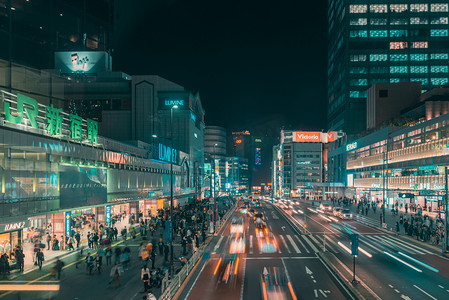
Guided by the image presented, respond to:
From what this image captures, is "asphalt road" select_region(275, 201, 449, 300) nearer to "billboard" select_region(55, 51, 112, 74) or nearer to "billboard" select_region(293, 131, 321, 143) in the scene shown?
"billboard" select_region(55, 51, 112, 74)

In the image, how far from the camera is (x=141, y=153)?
57781mm

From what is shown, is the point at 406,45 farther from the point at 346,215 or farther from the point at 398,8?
the point at 346,215

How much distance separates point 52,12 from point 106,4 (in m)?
20.5

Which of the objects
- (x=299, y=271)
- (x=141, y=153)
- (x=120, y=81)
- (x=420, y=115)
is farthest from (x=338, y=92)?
(x=299, y=271)

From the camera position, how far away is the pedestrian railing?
18.0 metres

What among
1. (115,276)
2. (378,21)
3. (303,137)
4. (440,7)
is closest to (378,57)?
(378,21)

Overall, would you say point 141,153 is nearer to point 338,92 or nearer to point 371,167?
point 371,167

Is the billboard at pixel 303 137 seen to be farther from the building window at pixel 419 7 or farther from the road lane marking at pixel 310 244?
the road lane marking at pixel 310 244

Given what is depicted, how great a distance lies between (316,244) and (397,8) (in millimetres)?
125491

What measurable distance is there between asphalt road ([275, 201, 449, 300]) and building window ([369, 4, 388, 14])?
4480 inches

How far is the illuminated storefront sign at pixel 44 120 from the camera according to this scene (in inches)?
953

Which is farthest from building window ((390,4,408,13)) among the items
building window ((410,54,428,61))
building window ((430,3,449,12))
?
building window ((410,54,428,61))

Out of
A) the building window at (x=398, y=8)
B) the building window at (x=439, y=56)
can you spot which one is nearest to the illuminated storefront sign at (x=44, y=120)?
the building window at (x=398, y=8)

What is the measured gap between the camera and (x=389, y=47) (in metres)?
135
